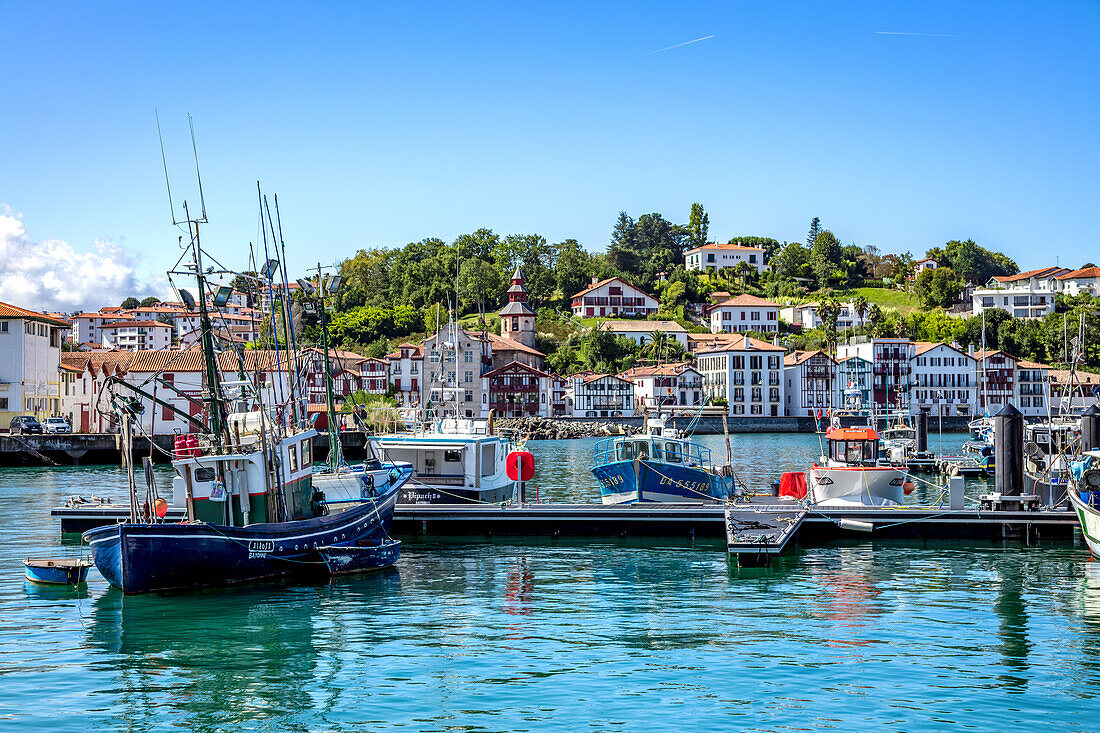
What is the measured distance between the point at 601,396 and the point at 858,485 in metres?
99.3

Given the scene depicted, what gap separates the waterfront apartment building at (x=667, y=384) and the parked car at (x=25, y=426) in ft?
230

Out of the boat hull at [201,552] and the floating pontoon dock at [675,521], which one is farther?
the floating pontoon dock at [675,521]

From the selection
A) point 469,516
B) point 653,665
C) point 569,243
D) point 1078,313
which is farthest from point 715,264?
point 653,665

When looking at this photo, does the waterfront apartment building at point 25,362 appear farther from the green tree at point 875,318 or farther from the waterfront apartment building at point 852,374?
the green tree at point 875,318

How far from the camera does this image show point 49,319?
90.1m

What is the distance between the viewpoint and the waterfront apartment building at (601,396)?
13325cm

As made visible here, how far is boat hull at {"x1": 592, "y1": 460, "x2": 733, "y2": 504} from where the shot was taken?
1414 inches

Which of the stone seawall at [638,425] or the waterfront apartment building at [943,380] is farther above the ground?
the waterfront apartment building at [943,380]

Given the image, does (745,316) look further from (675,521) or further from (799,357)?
(675,521)

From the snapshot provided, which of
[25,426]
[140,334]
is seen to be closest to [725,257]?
[140,334]

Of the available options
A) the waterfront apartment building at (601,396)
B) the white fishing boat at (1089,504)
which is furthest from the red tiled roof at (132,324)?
the white fishing boat at (1089,504)

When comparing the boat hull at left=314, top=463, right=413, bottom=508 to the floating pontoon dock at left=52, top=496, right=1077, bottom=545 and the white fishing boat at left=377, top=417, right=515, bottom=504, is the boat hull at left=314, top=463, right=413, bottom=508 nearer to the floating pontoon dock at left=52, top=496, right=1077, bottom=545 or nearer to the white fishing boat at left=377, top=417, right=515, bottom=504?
the floating pontoon dock at left=52, top=496, right=1077, bottom=545

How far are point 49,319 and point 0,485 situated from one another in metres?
39.2

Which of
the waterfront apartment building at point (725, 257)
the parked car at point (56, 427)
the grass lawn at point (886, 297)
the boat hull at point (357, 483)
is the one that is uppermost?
the waterfront apartment building at point (725, 257)
